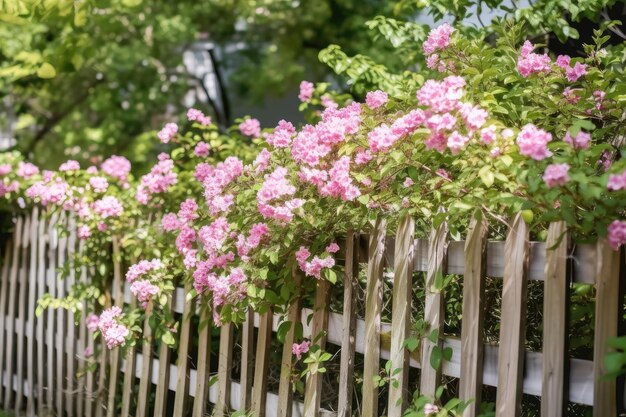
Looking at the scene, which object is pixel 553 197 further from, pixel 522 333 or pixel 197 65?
pixel 197 65

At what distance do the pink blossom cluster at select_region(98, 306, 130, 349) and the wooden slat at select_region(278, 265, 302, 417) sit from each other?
3.49ft

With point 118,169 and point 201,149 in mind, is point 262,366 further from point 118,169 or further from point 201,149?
point 118,169

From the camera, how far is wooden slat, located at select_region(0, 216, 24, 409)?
6355 mm

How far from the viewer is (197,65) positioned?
16.7 meters

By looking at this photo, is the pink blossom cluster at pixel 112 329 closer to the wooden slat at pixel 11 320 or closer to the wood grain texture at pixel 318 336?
the wood grain texture at pixel 318 336

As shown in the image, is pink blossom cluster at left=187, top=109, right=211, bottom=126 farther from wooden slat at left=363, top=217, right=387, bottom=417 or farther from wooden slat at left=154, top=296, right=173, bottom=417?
wooden slat at left=363, top=217, right=387, bottom=417

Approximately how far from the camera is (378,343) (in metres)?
3.46

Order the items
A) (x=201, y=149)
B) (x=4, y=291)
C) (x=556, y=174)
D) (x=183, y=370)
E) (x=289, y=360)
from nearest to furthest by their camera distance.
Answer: (x=556, y=174) < (x=289, y=360) < (x=183, y=370) < (x=201, y=149) < (x=4, y=291)

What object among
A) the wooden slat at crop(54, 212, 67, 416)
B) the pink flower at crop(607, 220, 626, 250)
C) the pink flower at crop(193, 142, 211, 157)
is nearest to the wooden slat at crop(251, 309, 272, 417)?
the pink flower at crop(193, 142, 211, 157)

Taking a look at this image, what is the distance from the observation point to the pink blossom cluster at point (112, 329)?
4508mm

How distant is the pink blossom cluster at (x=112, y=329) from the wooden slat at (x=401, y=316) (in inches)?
69.0

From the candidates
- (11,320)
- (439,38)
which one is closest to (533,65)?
(439,38)

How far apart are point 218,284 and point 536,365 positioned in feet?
4.71

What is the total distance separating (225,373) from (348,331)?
3.18ft
